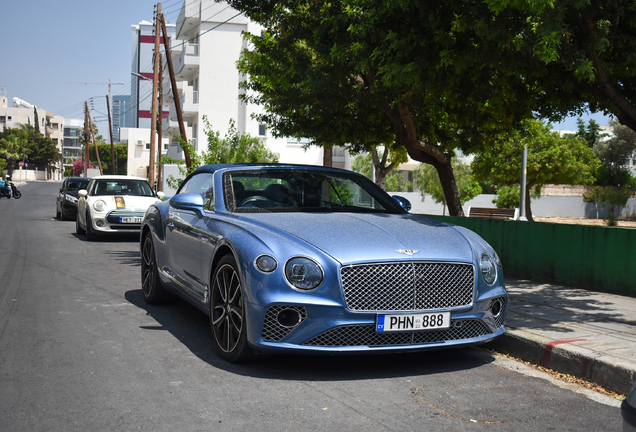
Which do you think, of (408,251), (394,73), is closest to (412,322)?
(408,251)

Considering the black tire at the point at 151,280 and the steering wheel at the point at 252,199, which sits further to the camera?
the black tire at the point at 151,280

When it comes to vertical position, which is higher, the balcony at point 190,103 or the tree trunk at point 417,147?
the balcony at point 190,103

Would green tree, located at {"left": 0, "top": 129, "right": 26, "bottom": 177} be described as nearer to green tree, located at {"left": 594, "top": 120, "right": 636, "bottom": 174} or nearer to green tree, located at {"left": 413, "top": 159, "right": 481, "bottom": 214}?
green tree, located at {"left": 413, "top": 159, "right": 481, "bottom": 214}

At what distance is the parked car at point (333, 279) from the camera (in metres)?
4.46

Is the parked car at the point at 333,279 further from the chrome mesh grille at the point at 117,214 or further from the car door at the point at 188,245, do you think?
the chrome mesh grille at the point at 117,214

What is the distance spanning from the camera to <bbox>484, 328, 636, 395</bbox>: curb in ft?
15.0

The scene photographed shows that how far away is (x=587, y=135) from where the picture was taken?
8262 centimetres

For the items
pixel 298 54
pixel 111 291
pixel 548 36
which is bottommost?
pixel 111 291

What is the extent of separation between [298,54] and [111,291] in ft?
23.6

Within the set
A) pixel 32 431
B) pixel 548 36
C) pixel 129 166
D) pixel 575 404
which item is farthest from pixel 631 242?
pixel 129 166

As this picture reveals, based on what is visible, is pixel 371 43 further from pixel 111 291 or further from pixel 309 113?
pixel 309 113

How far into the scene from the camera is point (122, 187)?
16.2 m

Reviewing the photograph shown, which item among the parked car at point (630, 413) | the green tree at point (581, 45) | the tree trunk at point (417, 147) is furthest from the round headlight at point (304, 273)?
the tree trunk at point (417, 147)

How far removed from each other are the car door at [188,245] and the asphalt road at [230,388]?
0.46m
